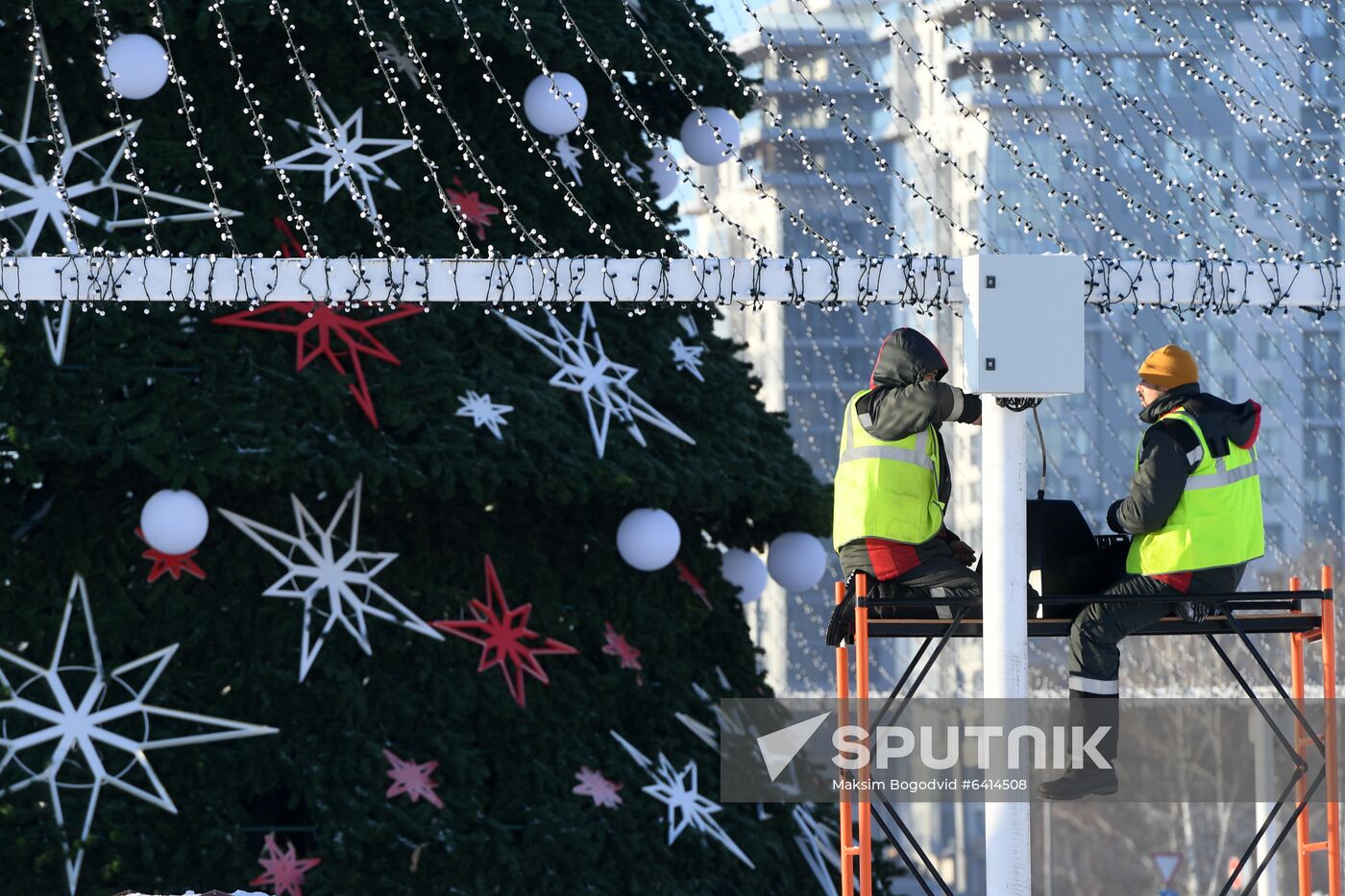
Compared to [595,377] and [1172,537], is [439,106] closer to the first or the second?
[595,377]

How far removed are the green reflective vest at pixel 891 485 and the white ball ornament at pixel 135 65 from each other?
3.89m

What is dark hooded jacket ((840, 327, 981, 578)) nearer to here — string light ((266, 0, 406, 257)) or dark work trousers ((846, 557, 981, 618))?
dark work trousers ((846, 557, 981, 618))

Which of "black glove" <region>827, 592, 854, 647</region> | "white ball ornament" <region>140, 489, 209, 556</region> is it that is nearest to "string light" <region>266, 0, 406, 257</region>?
"white ball ornament" <region>140, 489, 209, 556</region>

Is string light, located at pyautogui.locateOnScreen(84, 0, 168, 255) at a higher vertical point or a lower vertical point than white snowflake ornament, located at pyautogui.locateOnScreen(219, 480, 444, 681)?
higher

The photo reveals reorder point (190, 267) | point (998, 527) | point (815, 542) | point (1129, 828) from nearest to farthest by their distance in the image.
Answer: point (998, 527)
point (190, 267)
point (815, 542)
point (1129, 828)

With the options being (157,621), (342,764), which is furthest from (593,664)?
(157,621)

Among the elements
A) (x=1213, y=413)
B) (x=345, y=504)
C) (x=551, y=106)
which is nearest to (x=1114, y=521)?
(x=1213, y=413)

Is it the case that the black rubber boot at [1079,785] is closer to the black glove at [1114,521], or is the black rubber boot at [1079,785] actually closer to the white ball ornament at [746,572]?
the black glove at [1114,521]

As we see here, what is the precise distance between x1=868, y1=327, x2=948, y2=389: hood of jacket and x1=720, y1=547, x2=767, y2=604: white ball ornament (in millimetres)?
3732

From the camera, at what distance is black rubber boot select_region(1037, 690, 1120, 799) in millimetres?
6879

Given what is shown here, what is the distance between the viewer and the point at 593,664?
10102 millimetres

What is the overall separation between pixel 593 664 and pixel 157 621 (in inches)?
81.4

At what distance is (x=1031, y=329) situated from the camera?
20.8 feet

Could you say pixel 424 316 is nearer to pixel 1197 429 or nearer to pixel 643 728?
pixel 643 728
